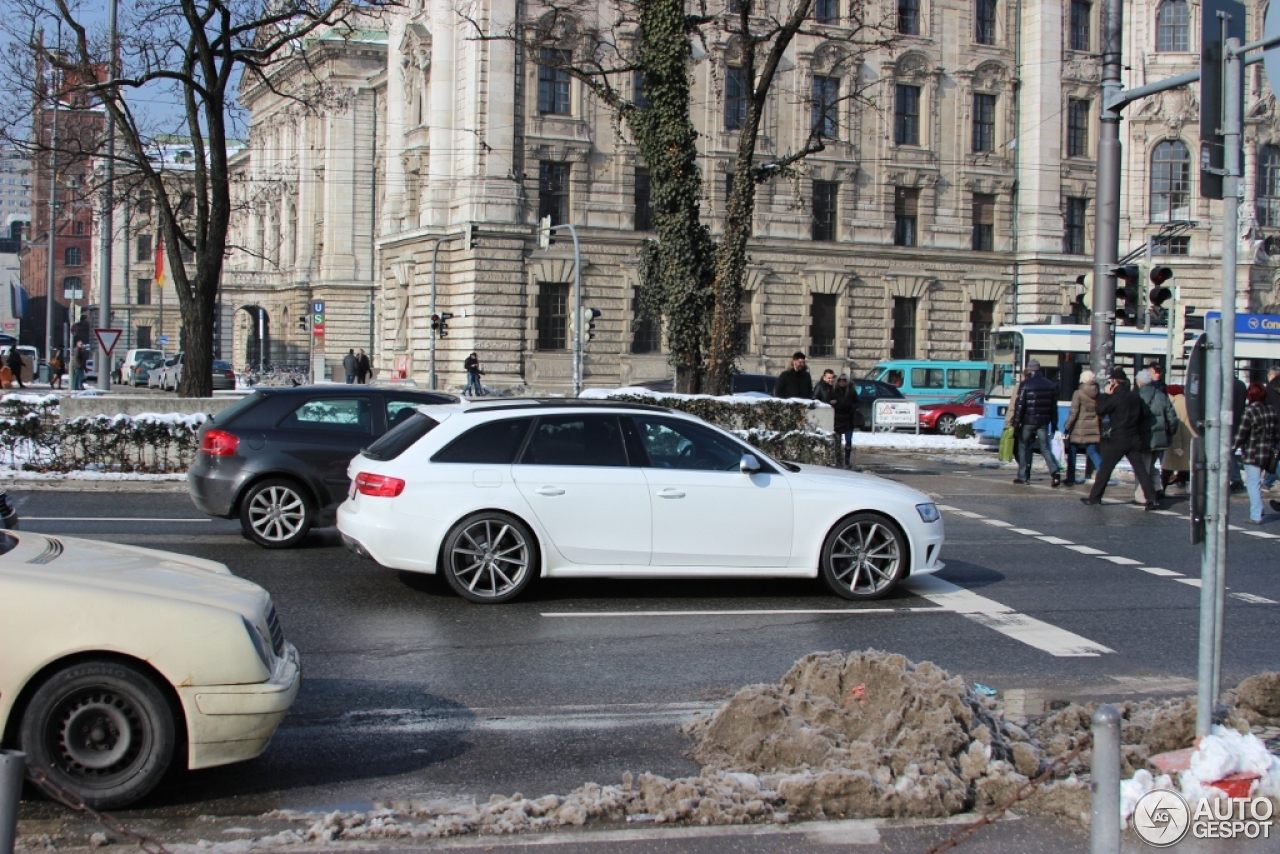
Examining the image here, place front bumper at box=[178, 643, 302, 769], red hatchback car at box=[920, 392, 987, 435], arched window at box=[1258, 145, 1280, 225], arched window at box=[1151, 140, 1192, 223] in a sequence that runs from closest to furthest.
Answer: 1. front bumper at box=[178, 643, 302, 769]
2. red hatchback car at box=[920, 392, 987, 435]
3. arched window at box=[1151, 140, 1192, 223]
4. arched window at box=[1258, 145, 1280, 225]

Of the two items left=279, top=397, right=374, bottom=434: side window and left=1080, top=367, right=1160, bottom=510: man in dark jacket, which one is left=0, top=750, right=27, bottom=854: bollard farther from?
left=1080, top=367, right=1160, bottom=510: man in dark jacket

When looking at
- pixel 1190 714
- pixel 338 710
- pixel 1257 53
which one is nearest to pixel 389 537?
pixel 338 710

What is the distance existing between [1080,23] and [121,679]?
5742cm

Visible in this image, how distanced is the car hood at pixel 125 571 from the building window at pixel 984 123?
5328 centimetres

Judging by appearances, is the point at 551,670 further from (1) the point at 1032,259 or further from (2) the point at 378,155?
(2) the point at 378,155

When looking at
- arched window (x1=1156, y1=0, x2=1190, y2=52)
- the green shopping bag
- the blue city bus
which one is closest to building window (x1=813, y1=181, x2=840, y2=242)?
arched window (x1=1156, y1=0, x2=1190, y2=52)

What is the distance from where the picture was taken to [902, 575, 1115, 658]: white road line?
8648 millimetres

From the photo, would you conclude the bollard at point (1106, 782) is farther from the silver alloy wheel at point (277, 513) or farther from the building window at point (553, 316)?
the building window at point (553, 316)

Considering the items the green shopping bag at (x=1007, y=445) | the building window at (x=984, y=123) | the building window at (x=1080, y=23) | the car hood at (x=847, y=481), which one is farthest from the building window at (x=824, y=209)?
the car hood at (x=847, y=481)

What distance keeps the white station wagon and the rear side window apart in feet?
0.03

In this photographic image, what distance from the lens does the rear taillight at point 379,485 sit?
9586 millimetres

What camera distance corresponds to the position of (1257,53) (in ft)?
21.9

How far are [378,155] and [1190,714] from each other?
68.8m

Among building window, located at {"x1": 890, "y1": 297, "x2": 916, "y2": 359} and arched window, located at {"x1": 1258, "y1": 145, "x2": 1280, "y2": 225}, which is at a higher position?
arched window, located at {"x1": 1258, "y1": 145, "x2": 1280, "y2": 225}
